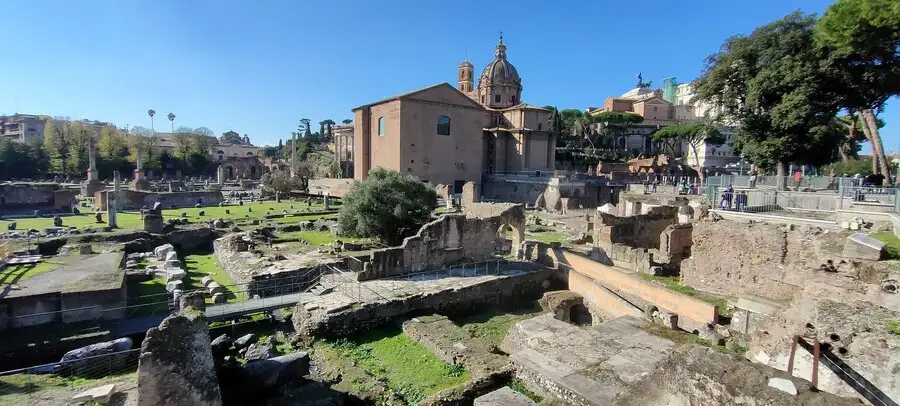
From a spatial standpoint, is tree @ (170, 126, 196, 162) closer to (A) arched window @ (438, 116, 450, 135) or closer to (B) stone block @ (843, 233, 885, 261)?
(A) arched window @ (438, 116, 450, 135)

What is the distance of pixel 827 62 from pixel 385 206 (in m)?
16.7

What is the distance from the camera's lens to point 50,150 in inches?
2227

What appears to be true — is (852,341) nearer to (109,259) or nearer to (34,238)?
(109,259)

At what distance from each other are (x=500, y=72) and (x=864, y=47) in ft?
155

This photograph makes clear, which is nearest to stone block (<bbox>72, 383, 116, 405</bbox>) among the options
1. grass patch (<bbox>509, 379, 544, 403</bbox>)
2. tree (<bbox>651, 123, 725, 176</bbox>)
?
grass patch (<bbox>509, 379, 544, 403</bbox>)

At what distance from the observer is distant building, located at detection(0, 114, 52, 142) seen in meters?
75.4

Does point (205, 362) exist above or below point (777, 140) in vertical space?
below

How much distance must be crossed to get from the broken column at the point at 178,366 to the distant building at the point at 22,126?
9394 centimetres

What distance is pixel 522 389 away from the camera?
25.3 ft

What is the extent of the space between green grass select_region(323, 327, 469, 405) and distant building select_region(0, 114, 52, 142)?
9244 cm

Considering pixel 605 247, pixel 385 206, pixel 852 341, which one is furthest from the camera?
pixel 385 206

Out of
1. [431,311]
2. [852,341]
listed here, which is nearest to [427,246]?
[431,311]

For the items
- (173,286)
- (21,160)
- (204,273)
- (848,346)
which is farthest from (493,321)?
(21,160)

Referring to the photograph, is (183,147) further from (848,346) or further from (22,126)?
(848,346)
